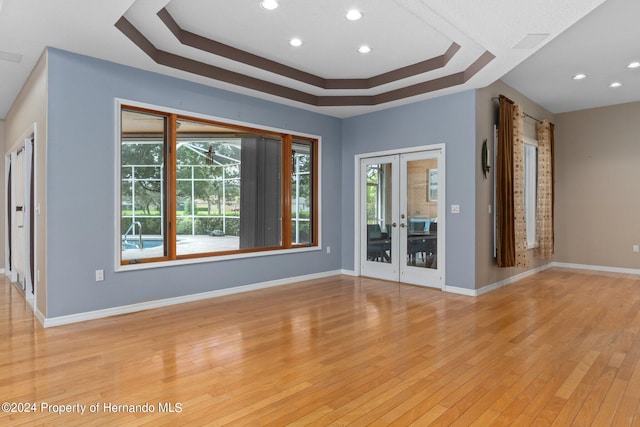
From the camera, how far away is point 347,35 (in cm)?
412

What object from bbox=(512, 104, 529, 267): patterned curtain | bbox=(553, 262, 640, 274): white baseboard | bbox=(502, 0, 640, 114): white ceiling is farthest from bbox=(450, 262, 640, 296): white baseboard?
bbox=(502, 0, 640, 114): white ceiling

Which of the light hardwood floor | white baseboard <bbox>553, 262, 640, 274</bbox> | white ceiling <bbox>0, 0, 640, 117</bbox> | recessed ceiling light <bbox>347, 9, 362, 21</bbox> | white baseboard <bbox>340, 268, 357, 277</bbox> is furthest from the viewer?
white baseboard <bbox>553, 262, 640, 274</bbox>

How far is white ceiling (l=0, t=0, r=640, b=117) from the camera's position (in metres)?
3.17

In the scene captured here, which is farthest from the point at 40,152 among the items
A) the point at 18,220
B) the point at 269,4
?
the point at 269,4

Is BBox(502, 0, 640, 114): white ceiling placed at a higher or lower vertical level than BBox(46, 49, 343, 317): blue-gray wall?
higher

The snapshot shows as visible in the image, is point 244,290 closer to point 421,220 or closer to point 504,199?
point 421,220

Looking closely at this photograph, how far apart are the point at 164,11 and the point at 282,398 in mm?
3454

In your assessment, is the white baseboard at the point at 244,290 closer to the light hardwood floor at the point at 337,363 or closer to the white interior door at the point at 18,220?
the light hardwood floor at the point at 337,363

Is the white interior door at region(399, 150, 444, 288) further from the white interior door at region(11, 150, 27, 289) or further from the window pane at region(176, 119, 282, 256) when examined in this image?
the white interior door at region(11, 150, 27, 289)

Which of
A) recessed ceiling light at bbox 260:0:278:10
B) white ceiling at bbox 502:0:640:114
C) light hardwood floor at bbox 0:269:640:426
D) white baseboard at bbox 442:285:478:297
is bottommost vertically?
light hardwood floor at bbox 0:269:640:426

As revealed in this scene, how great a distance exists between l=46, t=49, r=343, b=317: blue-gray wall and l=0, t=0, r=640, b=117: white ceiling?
23 cm

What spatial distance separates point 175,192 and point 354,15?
291 centimetres

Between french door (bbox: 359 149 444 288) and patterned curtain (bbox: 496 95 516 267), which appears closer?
patterned curtain (bbox: 496 95 516 267)

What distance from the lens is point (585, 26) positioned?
13.2 feet
